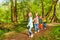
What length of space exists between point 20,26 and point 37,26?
0.94m

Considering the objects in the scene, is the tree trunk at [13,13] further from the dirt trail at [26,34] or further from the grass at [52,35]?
the grass at [52,35]

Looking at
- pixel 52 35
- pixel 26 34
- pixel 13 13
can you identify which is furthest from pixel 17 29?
pixel 52 35

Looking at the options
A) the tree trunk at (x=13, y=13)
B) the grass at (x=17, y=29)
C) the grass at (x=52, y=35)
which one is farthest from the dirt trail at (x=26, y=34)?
the tree trunk at (x=13, y=13)

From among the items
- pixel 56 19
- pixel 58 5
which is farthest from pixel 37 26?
pixel 58 5

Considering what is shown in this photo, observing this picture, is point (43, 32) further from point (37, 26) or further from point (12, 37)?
point (12, 37)

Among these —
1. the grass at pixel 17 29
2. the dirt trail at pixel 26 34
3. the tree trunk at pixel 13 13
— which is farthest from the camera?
the tree trunk at pixel 13 13

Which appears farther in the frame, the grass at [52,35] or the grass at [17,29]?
the grass at [17,29]

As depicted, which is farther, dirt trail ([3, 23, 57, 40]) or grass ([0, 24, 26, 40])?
grass ([0, 24, 26, 40])

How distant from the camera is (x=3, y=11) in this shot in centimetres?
952

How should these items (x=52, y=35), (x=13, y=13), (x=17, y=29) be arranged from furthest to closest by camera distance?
(x=13, y=13), (x=17, y=29), (x=52, y=35)

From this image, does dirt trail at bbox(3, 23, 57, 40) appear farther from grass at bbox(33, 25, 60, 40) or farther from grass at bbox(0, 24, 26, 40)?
grass at bbox(0, 24, 26, 40)

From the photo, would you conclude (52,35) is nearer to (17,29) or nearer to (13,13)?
(17,29)

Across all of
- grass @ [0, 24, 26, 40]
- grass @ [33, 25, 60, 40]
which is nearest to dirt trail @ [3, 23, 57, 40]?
grass @ [33, 25, 60, 40]

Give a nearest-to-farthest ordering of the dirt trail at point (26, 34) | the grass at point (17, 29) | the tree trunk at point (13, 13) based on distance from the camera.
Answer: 1. the dirt trail at point (26, 34)
2. the grass at point (17, 29)
3. the tree trunk at point (13, 13)
